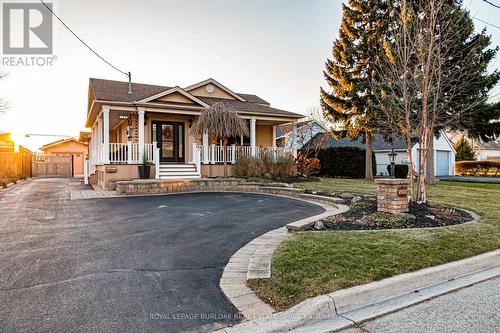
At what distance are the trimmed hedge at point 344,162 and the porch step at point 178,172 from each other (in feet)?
36.7

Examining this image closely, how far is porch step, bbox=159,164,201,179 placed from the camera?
45.3ft

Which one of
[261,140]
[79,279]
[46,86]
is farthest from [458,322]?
[46,86]

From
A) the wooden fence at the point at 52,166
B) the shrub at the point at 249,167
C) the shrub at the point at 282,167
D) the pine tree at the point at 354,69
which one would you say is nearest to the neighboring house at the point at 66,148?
the wooden fence at the point at 52,166

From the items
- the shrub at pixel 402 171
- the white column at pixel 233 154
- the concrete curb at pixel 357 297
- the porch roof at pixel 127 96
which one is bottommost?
the concrete curb at pixel 357 297

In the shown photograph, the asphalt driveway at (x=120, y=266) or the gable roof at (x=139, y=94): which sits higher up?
the gable roof at (x=139, y=94)

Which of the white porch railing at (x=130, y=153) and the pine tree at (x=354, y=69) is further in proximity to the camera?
the pine tree at (x=354, y=69)

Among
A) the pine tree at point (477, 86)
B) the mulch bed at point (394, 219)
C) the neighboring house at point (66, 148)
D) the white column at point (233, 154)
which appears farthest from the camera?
the neighboring house at point (66, 148)

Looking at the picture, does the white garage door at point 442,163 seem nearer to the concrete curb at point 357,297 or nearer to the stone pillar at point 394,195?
the stone pillar at point 394,195

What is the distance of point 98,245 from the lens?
4.88 meters

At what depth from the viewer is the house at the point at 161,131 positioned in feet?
44.6

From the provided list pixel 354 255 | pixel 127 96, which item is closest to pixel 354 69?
pixel 127 96

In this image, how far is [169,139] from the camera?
1627cm

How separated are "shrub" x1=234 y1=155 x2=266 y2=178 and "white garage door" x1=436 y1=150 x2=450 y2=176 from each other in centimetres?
2048

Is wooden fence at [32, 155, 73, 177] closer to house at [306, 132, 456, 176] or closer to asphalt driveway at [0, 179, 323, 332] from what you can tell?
house at [306, 132, 456, 176]
